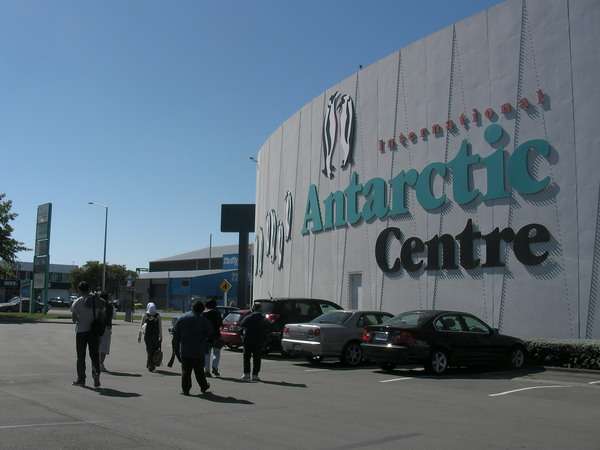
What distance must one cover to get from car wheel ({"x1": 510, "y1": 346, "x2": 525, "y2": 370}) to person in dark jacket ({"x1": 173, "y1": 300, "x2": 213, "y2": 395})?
322 inches

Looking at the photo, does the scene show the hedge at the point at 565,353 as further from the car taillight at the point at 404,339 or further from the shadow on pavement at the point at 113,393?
the shadow on pavement at the point at 113,393

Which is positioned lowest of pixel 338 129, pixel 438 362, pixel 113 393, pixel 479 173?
pixel 113 393

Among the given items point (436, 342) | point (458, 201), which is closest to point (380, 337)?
point (436, 342)

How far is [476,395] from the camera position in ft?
40.2

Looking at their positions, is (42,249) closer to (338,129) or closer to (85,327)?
(338,129)

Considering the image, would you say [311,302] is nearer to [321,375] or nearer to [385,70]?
[321,375]

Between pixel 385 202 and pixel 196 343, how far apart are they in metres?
14.8

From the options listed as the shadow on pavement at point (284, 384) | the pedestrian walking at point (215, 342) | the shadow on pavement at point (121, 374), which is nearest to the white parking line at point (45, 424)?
the shadow on pavement at point (284, 384)

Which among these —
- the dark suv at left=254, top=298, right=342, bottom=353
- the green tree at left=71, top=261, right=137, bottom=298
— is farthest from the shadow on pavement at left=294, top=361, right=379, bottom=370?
the green tree at left=71, top=261, right=137, bottom=298

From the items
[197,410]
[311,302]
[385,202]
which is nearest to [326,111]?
[385,202]

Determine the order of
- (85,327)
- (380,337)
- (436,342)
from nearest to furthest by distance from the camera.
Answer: (85,327), (436,342), (380,337)

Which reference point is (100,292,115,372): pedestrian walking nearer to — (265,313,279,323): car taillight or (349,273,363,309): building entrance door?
(265,313,279,323): car taillight

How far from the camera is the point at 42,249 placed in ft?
171

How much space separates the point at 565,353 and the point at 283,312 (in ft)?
24.0
